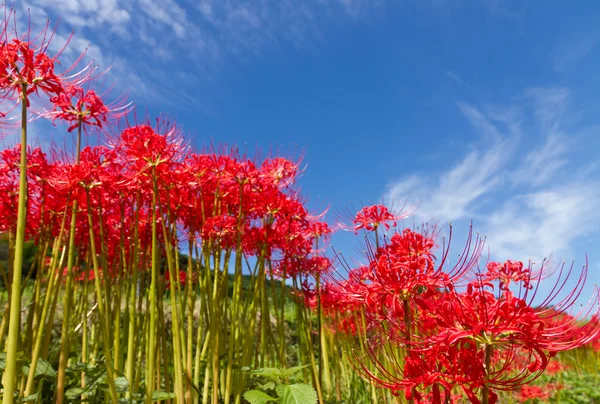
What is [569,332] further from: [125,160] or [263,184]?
[125,160]

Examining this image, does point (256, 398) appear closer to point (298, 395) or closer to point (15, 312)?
point (298, 395)

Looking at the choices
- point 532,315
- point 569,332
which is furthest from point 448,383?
point 569,332

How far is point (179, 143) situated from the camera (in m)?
2.81

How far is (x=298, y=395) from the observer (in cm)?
230

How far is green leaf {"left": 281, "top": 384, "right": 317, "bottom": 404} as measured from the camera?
224 cm

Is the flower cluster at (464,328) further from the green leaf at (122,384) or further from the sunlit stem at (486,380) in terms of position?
the green leaf at (122,384)

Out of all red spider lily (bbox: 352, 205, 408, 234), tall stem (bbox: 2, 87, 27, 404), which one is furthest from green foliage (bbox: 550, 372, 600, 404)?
tall stem (bbox: 2, 87, 27, 404)

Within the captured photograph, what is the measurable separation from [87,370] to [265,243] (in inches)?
48.5

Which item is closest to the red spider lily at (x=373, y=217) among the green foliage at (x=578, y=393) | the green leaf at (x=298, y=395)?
the green leaf at (x=298, y=395)

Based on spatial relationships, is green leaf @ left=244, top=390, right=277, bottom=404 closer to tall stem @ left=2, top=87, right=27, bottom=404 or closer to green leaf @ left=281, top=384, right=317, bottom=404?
green leaf @ left=281, top=384, right=317, bottom=404

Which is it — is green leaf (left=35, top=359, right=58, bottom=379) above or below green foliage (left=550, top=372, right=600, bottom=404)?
above

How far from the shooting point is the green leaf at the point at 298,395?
2240 millimetres

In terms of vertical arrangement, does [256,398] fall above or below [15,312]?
below

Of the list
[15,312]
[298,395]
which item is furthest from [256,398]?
[15,312]
